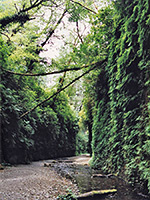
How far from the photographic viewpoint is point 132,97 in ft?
14.7

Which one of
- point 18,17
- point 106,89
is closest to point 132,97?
point 106,89

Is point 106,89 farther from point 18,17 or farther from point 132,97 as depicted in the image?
point 18,17

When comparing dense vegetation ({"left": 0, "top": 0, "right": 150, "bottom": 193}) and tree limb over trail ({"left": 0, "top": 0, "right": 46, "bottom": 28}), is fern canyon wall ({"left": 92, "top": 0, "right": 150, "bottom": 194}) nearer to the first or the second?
dense vegetation ({"left": 0, "top": 0, "right": 150, "bottom": 193})

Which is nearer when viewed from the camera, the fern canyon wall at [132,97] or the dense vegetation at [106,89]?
the fern canyon wall at [132,97]

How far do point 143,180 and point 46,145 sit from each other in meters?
10.5

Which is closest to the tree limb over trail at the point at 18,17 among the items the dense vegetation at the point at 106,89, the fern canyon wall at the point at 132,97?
the dense vegetation at the point at 106,89

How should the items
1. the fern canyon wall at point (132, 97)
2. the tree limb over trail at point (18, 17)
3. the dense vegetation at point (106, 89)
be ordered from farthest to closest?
the tree limb over trail at point (18, 17)
the dense vegetation at point (106, 89)
the fern canyon wall at point (132, 97)

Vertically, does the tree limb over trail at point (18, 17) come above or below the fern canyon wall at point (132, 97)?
above

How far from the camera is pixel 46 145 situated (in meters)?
13.1

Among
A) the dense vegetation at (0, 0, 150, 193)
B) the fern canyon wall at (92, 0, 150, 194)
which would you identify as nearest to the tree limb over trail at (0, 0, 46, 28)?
the dense vegetation at (0, 0, 150, 193)

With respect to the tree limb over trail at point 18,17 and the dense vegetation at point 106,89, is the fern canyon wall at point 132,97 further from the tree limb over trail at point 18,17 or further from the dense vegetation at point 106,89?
the tree limb over trail at point 18,17

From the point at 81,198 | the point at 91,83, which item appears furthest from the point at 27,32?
the point at 81,198

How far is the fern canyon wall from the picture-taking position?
367 cm

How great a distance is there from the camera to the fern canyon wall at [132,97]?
12.0 ft
